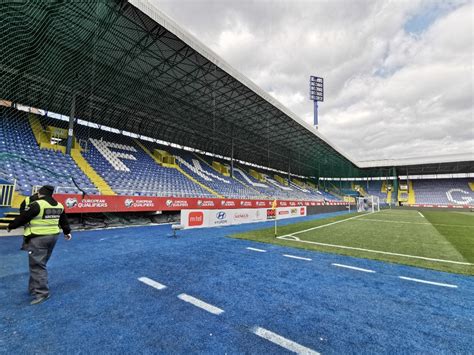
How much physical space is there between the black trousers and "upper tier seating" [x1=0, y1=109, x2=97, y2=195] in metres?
8.25

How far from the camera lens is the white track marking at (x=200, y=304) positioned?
305cm

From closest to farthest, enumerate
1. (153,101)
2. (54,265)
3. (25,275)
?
(25,275)
(54,265)
(153,101)

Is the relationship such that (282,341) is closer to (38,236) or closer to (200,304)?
(200,304)

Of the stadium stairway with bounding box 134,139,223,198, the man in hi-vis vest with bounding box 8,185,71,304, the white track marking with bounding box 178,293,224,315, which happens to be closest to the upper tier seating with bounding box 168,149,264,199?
the stadium stairway with bounding box 134,139,223,198

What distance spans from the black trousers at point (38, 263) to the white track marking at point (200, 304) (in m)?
2.13

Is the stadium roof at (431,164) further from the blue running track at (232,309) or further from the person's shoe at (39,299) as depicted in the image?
the person's shoe at (39,299)

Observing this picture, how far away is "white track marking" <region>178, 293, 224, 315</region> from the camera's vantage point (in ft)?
10.0

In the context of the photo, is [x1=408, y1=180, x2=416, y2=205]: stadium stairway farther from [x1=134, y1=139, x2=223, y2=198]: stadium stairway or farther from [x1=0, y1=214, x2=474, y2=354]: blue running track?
[x1=0, y1=214, x2=474, y2=354]: blue running track

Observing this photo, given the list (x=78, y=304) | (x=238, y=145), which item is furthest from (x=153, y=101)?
(x=78, y=304)

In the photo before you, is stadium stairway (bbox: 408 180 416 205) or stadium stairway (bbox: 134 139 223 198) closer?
stadium stairway (bbox: 134 139 223 198)

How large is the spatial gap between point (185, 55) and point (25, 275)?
42.9ft

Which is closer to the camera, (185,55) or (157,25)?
(157,25)

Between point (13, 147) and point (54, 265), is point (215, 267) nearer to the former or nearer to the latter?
point (54, 265)

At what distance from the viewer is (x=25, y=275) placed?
14.2 feet
